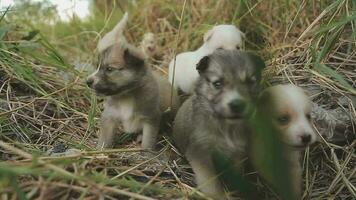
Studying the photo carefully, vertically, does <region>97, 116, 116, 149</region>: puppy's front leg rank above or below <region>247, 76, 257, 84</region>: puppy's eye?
below

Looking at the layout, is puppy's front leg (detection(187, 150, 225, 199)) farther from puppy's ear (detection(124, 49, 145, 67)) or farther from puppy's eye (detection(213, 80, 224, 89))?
puppy's ear (detection(124, 49, 145, 67))

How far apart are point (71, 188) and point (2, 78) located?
2071 mm

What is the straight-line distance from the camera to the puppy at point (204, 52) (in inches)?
168

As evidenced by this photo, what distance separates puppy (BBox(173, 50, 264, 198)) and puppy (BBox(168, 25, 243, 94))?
97cm

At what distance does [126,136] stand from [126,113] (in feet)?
0.83

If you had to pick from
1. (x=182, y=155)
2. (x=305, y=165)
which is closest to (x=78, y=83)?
(x=182, y=155)

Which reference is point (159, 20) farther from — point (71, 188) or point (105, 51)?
point (71, 188)

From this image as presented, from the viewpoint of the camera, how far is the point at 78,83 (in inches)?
179

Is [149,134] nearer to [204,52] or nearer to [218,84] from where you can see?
[218,84]

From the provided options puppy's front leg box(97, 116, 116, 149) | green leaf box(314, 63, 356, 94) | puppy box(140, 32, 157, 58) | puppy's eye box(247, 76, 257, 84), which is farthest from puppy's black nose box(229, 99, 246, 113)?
puppy box(140, 32, 157, 58)

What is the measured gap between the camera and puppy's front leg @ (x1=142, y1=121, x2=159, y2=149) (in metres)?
3.64

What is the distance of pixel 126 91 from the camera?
3.62 meters

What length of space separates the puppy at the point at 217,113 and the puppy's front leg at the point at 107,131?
1.98 feet

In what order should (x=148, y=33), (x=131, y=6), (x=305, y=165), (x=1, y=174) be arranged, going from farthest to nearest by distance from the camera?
(x=131, y=6) < (x=148, y=33) < (x=305, y=165) < (x=1, y=174)
